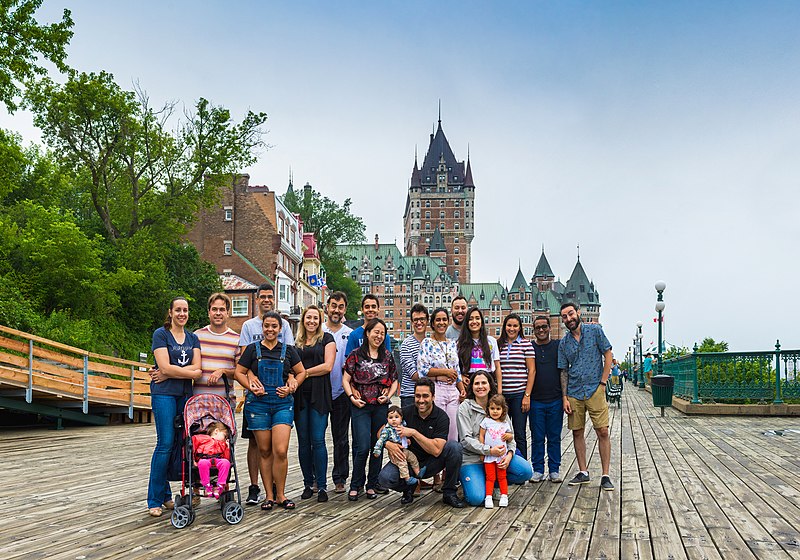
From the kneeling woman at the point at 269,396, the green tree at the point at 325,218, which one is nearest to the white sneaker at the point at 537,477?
the kneeling woman at the point at 269,396

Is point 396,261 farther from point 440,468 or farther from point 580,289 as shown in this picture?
point 440,468

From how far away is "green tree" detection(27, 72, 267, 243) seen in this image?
29.9 meters

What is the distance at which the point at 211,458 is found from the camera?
649 cm

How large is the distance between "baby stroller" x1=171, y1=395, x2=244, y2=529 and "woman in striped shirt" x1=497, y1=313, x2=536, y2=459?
10.2 feet

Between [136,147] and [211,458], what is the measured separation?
91.9 ft

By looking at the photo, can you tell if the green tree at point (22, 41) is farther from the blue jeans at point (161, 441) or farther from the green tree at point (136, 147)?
the blue jeans at point (161, 441)

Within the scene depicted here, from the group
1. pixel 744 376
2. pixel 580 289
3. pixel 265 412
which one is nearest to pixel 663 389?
pixel 744 376

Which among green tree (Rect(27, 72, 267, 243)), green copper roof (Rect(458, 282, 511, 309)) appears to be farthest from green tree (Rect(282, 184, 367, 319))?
green copper roof (Rect(458, 282, 511, 309))

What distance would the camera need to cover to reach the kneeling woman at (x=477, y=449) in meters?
7.27

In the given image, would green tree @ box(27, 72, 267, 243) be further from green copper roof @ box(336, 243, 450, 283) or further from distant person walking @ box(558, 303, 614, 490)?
green copper roof @ box(336, 243, 450, 283)

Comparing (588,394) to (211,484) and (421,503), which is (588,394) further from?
(211,484)

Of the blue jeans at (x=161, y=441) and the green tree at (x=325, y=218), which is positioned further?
the green tree at (x=325, y=218)

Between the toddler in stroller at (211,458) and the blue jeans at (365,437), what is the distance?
1.38 metres

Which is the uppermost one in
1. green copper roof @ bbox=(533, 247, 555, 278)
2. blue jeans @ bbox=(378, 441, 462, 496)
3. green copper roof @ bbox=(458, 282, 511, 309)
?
green copper roof @ bbox=(533, 247, 555, 278)
